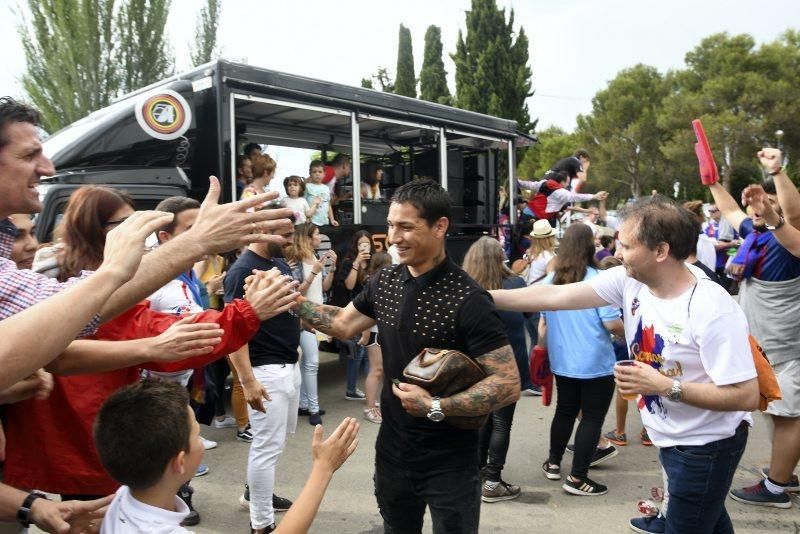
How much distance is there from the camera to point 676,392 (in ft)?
7.10

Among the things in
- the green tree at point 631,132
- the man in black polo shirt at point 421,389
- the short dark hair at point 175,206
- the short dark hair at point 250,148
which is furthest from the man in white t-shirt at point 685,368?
the green tree at point 631,132

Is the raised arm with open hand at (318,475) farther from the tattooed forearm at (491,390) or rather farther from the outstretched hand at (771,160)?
the outstretched hand at (771,160)

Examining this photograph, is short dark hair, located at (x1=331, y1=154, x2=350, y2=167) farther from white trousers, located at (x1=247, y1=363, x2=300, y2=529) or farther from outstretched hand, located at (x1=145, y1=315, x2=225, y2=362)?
outstretched hand, located at (x1=145, y1=315, x2=225, y2=362)

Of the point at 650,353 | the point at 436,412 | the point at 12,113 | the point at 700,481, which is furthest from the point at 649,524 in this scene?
the point at 12,113

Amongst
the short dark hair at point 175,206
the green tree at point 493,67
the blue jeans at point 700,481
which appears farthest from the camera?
the green tree at point 493,67

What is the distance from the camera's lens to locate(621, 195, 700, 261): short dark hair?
90.5 inches

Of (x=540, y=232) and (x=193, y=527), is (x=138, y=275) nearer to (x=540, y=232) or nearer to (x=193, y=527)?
(x=193, y=527)

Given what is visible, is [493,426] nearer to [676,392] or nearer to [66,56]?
[676,392]

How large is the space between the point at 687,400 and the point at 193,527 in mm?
3233

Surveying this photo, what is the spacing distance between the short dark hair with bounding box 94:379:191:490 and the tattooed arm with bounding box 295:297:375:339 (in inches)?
45.7

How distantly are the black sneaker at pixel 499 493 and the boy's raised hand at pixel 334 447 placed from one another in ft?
8.75

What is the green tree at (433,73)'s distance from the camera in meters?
34.7

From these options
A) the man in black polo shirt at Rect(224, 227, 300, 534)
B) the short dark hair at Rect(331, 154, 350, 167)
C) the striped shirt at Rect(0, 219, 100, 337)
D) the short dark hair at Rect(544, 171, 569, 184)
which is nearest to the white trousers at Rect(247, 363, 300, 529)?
the man in black polo shirt at Rect(224, 227, 300, 534)

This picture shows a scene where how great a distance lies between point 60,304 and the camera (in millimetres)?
1235
